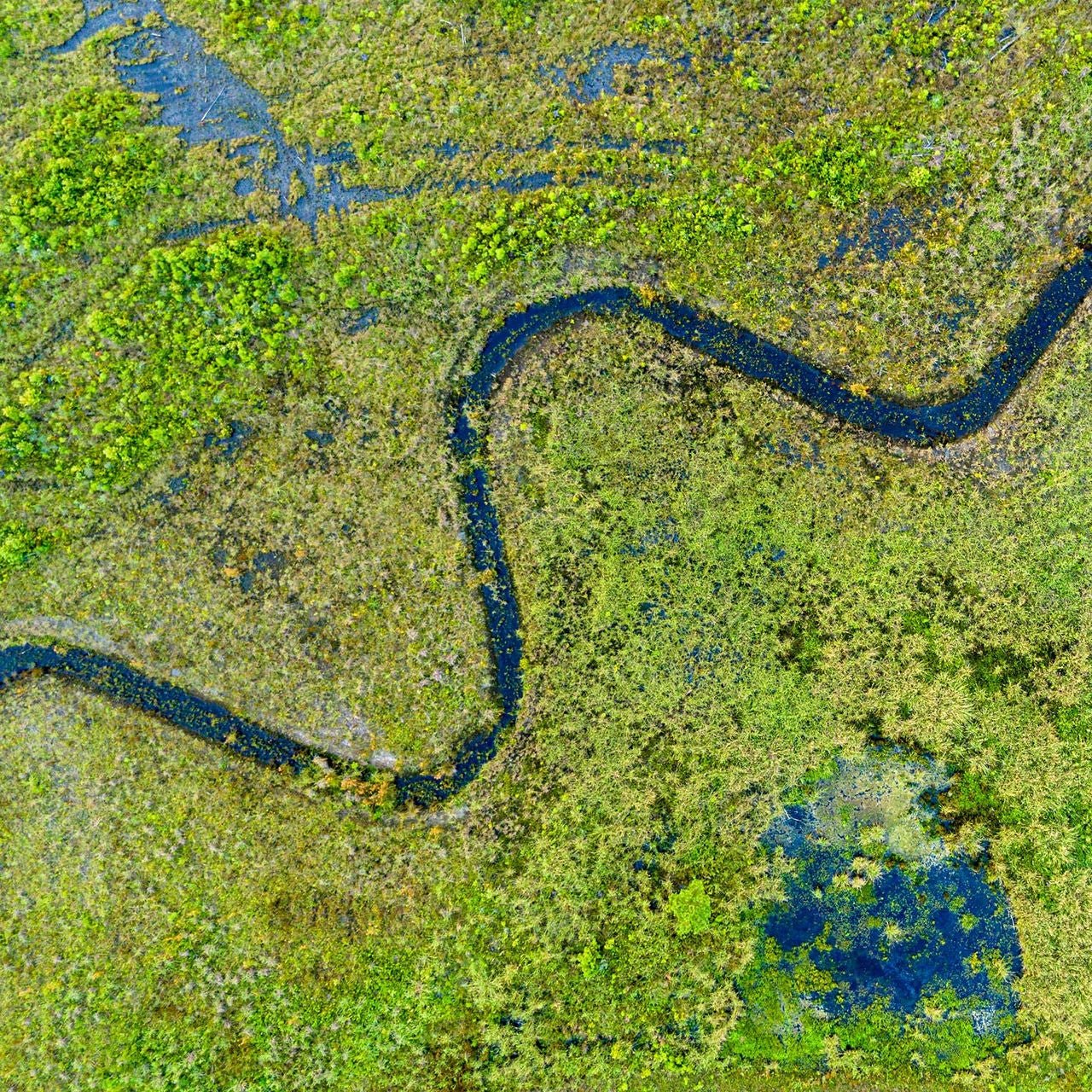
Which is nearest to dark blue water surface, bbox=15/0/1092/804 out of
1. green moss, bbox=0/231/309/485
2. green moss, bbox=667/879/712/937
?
green moss, bbox=0/231/309/485

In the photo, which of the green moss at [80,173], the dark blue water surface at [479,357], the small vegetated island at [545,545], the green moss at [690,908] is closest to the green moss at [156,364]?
the small vegetated island at [545,545]

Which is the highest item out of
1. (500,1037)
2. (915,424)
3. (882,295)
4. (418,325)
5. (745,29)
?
(745,29)

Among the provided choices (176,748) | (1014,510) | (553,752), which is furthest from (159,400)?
(1014,510)

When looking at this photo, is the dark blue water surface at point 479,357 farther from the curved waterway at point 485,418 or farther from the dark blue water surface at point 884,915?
the dark blue water surface at point 884,915

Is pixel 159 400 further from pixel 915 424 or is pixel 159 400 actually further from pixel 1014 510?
pixel 1014 510

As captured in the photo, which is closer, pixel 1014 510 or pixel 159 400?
pixel 159 400

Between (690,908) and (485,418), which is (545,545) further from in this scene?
(690,908)

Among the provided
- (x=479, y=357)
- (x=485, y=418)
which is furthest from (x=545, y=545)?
(x=479, y=357)
